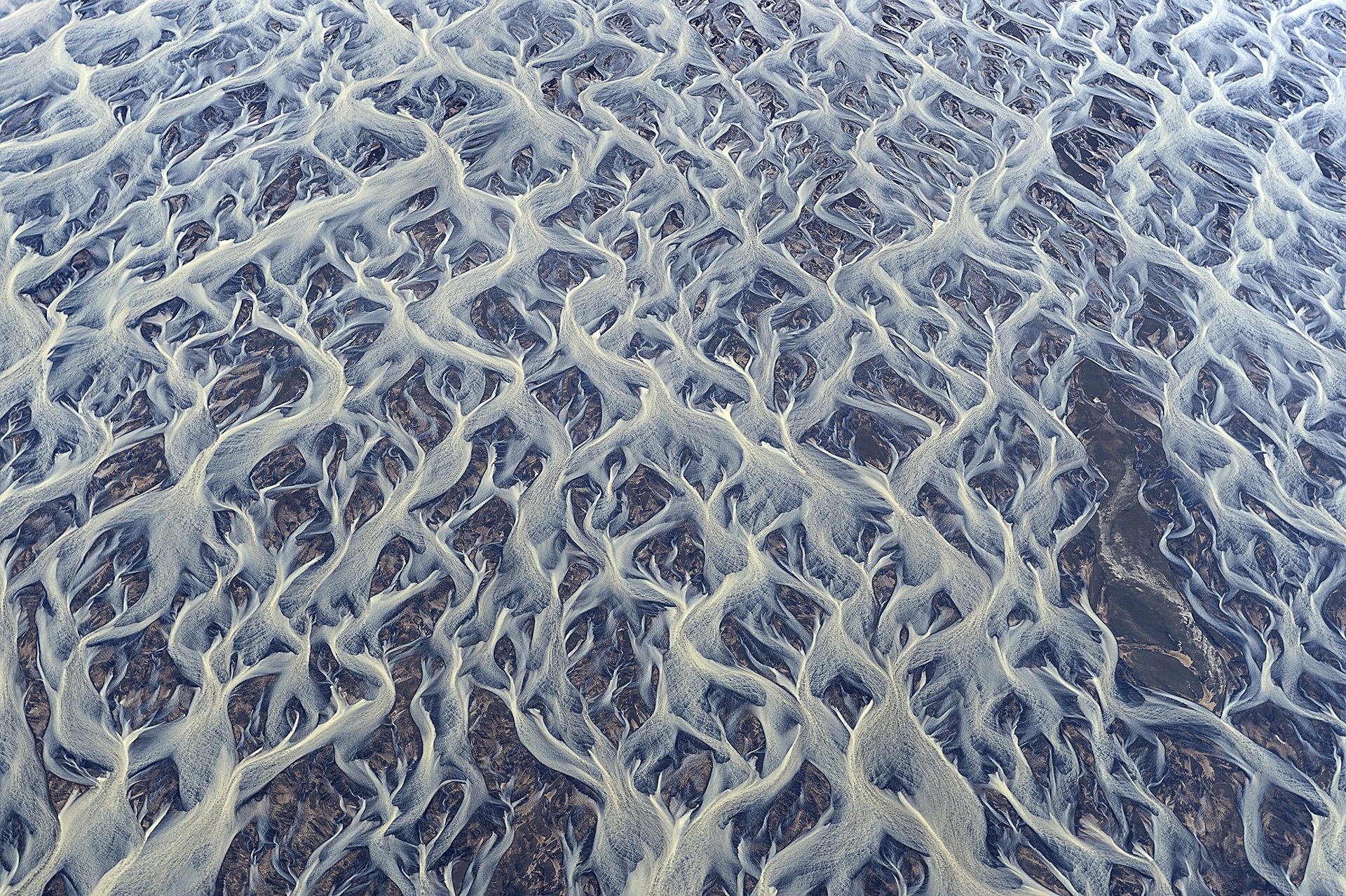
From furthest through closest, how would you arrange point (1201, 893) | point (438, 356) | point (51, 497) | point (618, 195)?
point (618, 195)
point (438, 356)
point (51, 497)
point (1201, 893)

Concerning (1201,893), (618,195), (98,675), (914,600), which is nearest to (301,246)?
(618,195)

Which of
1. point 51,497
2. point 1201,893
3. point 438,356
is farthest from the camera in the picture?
point 438,356

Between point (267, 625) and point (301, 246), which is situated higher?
point (301, 246)

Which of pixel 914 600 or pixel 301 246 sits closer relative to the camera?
pixel 914 600

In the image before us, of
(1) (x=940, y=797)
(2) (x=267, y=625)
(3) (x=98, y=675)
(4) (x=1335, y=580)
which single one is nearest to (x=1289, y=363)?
(4) (x=1335, y=580)

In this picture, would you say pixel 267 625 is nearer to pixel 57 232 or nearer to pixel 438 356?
pixel 438 356

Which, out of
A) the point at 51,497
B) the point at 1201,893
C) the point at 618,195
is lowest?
the point at 1201,893

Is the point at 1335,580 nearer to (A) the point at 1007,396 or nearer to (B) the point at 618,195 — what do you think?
(A) the point at 1007,396
